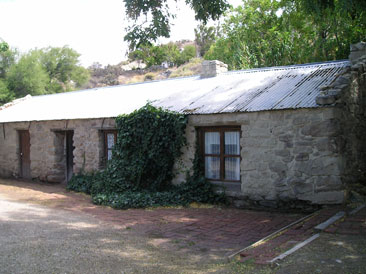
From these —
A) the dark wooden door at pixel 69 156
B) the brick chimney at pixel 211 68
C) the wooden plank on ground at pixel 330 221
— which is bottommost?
the wooden plank on ground at pixel 330 221

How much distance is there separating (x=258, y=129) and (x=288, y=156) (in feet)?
3.05

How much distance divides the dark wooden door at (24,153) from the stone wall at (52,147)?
15 centimetres

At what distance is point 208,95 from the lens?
32.8ft

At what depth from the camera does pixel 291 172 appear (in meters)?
7.51

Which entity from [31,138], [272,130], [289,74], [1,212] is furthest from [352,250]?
[31,138]

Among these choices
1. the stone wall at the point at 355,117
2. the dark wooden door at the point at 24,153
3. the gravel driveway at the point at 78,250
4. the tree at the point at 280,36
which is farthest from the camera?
the tree at the point at 280,36

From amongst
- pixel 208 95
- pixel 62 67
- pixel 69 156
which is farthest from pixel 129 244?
pixel 62 67

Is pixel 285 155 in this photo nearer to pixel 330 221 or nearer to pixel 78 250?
pixel 330 221

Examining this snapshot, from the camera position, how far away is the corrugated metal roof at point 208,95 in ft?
26.6

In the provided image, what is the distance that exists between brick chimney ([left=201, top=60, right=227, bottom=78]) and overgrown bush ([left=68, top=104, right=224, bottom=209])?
130 inches

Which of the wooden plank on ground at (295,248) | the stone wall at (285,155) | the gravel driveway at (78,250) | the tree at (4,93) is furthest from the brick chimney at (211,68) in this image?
the tree at (4,93)

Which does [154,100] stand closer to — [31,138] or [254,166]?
[254,166]

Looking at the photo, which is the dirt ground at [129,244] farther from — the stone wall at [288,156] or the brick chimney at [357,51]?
the brick chimney at [357,51]

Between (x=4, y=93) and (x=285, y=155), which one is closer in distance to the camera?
(x=285, y=155)
